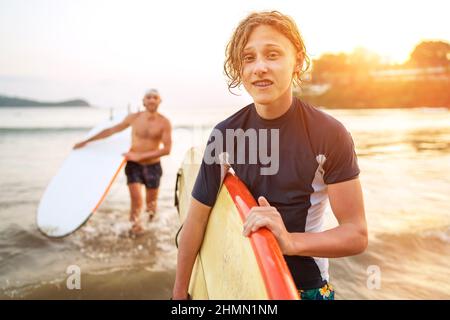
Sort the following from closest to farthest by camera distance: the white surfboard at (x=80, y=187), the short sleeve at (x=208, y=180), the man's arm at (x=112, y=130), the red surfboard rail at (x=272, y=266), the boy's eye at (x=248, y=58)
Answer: the red surfboard rail at (x=272, y=266) → the boy's eye at (x=248, y=58) → the short sleeve at (x=208, y=180) → the white surfboard at (x=80, y=187) → the man's arm at (x=112, y=130)

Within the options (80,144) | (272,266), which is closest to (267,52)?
(272,266)

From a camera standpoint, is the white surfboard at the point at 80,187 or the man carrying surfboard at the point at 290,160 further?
the white surfboard at the point at 80,187

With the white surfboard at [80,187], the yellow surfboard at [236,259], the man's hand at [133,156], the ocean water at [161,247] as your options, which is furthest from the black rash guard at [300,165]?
the man's hand at [133,156]

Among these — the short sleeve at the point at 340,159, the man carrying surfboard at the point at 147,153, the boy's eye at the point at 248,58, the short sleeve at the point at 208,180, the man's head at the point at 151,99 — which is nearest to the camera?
the short sleeve at the point at 340,159

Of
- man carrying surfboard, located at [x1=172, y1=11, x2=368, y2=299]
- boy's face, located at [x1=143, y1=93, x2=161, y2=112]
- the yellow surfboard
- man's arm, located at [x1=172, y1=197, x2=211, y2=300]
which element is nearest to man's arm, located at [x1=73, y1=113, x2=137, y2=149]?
boy's face, located at [x1=143, y1=93, x2=161, y2=112]

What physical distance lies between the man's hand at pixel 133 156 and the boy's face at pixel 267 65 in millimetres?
4197

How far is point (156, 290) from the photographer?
3.59 meters

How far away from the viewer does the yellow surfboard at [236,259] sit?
1.02 m

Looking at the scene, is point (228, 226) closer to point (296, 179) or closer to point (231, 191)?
point (231, 191)

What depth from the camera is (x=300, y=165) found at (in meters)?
1.33

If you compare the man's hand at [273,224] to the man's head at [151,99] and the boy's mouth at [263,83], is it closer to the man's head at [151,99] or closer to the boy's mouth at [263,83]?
the boy's mouth at [263,83]

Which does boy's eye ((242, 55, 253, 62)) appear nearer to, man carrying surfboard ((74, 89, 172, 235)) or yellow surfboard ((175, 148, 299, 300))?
yellow surfboard ((175, 148, 299, 300))

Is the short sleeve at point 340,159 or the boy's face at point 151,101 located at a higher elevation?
the boy's face at point 151,101

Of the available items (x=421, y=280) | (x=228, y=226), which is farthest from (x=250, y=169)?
(x=421, y=280)
